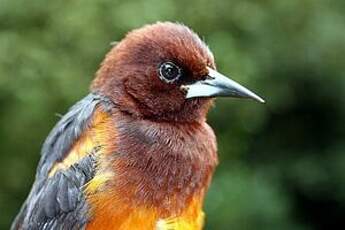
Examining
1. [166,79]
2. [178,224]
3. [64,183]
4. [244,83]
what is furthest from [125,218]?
[244,83]

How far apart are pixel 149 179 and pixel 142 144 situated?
0.19m

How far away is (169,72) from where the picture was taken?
5.44 m

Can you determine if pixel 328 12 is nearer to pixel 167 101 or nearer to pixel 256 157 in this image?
pixel 256 157

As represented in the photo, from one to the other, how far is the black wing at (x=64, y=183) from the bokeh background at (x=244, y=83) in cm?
260

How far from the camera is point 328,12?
30.8 feet

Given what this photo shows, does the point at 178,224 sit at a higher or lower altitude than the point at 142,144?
Result: lower

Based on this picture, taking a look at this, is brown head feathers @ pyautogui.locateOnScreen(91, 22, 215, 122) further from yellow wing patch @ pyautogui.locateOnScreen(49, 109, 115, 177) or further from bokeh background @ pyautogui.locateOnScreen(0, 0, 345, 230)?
bokeh background @ pyautogui.locateOnScreen(0, 0, 345, 230)

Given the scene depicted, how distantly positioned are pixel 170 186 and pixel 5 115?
334 cm

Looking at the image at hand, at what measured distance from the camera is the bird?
532cm

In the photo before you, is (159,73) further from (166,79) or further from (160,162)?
(160,162)

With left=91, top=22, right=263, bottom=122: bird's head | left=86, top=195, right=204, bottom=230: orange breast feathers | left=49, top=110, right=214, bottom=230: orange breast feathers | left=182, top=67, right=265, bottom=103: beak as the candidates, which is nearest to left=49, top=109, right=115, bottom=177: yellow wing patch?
left=49, top=110, right=214, bottom=230: orange breast feathers

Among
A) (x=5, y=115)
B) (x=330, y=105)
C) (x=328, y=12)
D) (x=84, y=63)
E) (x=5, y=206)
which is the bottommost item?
(x=5, y=206)

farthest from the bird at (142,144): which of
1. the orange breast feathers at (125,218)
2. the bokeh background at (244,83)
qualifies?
the bokeh background at (244,83)

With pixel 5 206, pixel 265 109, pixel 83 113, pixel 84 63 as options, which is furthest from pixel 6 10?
pixel 83 113
